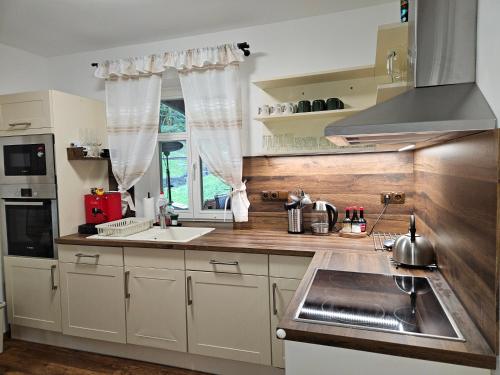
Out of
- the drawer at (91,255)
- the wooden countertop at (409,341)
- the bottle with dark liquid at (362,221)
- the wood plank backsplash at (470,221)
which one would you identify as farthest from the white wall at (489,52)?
the drawer at (91,255)

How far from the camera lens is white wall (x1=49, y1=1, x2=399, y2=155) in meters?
2.52

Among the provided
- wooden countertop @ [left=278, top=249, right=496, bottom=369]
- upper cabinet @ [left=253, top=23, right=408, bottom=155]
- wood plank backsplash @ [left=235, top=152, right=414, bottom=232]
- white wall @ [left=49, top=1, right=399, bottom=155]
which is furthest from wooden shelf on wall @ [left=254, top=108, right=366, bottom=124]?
wooden countertop @ [left=278, top=249, right=496, bottom=369]

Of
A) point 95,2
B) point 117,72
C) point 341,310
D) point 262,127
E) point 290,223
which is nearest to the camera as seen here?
point 341,310

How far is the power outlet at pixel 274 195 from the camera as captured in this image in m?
2.74

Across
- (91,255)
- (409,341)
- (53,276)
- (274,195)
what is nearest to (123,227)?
(91,255)

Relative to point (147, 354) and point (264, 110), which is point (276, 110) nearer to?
point (264, 110)

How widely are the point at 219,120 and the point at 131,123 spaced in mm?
829

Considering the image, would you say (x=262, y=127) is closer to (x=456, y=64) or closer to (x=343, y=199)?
(x=343, y=199)

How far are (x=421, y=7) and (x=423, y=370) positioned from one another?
1.29 m

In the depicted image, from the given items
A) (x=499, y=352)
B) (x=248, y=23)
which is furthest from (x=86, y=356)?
(x=248, y=23)

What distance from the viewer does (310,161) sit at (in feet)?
8.86

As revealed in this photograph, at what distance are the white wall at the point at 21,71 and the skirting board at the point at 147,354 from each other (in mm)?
2137

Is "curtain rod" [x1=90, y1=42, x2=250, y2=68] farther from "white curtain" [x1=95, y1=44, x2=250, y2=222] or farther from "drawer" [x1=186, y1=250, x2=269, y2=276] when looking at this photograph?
"drawer" [x1=186, y1=250, x2=269, y2=276]

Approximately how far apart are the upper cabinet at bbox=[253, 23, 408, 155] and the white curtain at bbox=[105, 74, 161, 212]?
914mm
